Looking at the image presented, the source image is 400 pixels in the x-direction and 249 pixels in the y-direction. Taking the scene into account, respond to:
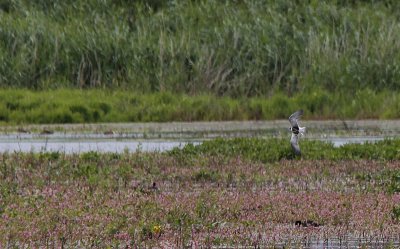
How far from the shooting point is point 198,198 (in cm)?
988

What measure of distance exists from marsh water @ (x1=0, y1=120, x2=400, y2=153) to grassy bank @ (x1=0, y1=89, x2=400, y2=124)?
20.5 inches

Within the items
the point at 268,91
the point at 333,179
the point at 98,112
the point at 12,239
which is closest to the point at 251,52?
the point at 268,91

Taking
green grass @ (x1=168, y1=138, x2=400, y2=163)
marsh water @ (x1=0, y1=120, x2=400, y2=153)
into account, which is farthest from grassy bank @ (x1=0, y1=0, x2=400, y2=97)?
green grass @ (x1=168, y1=138, x2=400, y2=163)

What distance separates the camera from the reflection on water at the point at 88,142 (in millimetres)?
16031

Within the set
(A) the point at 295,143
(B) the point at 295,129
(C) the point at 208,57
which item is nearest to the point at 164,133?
(C) the point at 208,57

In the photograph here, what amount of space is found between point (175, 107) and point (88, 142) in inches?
178

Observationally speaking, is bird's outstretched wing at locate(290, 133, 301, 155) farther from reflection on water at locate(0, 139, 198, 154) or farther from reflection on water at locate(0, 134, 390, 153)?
reflection on water at locate(0, 139, 198, 154)

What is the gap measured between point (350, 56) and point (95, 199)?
578 inches

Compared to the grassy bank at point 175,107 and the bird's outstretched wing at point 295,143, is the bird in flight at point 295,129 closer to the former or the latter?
the bird's outstretched wing at point 295,143

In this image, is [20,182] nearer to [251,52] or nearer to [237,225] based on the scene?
[237,225]

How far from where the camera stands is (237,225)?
27.8ft

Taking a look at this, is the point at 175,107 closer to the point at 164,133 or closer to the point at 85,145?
the point at 164,133

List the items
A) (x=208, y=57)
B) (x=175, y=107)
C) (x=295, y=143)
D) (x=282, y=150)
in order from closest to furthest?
(x=295, y=143) → (x=282, y=150) → (x=175, y=107) → (x=208, y=57)

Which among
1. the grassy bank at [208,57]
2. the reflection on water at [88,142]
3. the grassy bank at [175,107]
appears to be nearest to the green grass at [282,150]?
the reflection on water at [88,142]
